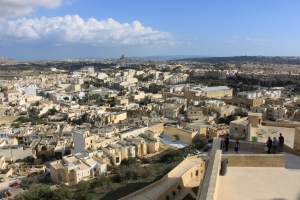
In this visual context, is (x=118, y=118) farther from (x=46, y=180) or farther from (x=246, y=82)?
(x=246, y=82)

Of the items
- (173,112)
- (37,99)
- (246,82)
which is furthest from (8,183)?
(246,82)

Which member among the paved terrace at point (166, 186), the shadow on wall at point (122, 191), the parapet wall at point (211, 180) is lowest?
the shadow on wall at point (122, 191)

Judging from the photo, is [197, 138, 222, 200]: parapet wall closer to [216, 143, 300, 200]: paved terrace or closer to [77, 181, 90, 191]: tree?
[216, 143, 300, 200]: paved terrace

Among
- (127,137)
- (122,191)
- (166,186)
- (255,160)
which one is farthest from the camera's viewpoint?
(127,137)

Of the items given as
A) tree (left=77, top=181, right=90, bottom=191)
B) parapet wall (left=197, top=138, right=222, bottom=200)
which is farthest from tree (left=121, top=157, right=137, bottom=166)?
parapet wall (left=197, top=138, right=222, bottom=200)

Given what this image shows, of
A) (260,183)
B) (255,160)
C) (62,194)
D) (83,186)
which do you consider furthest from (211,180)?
(83,186)

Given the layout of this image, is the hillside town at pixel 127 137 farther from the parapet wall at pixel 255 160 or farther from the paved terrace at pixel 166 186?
the parapet wall at pixel 255 160

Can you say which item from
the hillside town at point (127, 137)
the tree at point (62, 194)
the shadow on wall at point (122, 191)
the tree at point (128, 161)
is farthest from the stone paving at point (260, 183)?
the tree at point (128, 161)

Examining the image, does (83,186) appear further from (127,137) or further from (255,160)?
(255,160)

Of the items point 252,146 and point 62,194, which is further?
point 62,194
